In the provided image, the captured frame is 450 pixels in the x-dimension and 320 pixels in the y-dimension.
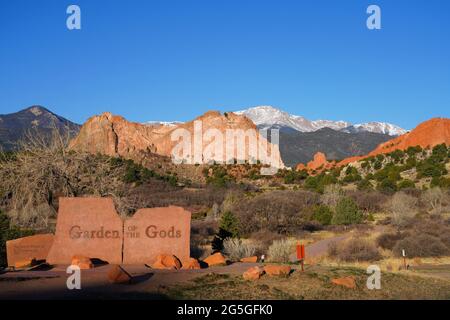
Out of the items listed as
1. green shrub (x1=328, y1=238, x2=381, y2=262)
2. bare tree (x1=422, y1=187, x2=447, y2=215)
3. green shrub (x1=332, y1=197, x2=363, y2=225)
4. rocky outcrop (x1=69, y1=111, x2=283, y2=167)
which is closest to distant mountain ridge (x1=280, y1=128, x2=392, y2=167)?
rocky outcrop (x1=69, y1=111, x2=283, y2=167)

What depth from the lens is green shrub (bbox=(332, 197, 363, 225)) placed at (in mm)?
41562

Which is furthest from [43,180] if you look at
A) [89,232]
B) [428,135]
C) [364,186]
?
[428,135]

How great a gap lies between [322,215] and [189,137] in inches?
2593

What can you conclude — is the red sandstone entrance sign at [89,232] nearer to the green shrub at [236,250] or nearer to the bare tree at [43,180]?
the bare tree at [43,180]

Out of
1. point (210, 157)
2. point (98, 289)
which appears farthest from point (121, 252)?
point (210, 157)

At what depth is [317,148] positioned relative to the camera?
17312cm

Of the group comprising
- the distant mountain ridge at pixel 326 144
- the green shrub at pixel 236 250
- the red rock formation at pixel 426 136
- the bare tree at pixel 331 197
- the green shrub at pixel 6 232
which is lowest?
the green shrub at pixel 236 250

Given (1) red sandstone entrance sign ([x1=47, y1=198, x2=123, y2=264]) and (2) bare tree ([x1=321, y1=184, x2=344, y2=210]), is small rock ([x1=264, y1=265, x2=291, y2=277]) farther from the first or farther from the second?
(2) bare tree ([x1=321, y1=184, x2=344, y2=210])

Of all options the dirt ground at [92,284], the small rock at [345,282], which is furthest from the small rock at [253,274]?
the small rock at [345,282]

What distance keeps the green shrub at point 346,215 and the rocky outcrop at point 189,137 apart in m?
59.8

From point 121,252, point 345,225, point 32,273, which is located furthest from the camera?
point 345,225

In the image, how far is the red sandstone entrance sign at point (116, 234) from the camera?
57.2ft
